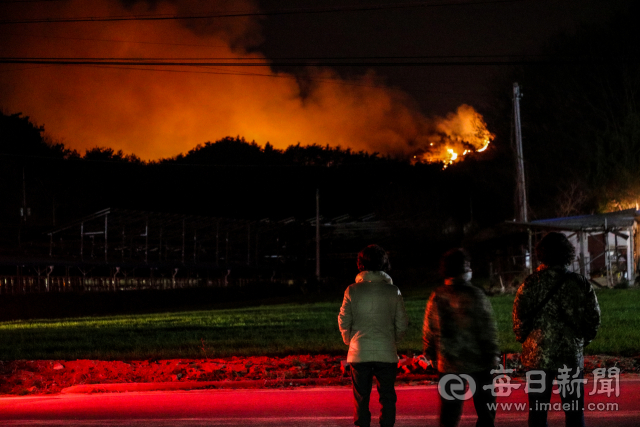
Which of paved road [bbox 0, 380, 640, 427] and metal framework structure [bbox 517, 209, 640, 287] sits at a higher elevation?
metal framework structure [bbox 517, 209, 640, 287]

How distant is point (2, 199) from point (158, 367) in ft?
153

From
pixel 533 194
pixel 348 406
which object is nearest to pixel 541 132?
pixel 533 194


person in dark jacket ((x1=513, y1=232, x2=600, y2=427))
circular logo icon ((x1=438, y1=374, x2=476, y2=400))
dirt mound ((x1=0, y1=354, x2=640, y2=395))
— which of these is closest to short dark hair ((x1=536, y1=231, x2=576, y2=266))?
person in dark jacket ((x1=513, y1=232, x2=600, y2=427))

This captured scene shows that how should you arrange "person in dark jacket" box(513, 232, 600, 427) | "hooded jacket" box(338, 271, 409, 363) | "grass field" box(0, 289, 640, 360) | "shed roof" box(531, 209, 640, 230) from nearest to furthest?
"person in dark jacket" box(513, 232, 600, 427)
"hooded jacket" box(338, 271, 409, 363)
"grass field" box(0, 289, 640, 360)
"shed roof" box(531, 209, 640, 230)

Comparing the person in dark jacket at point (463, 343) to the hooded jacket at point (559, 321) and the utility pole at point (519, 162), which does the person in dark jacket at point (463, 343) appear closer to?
the hooded jacket at point (559, 321)

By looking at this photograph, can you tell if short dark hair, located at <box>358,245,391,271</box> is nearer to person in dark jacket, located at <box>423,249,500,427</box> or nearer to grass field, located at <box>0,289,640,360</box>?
person in dark jacket, located at <box>423,249,500,427</box>

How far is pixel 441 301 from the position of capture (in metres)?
5.70

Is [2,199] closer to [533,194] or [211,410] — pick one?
[533,194]

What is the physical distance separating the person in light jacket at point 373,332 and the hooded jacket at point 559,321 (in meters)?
1.10

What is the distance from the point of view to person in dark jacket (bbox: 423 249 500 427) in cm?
556

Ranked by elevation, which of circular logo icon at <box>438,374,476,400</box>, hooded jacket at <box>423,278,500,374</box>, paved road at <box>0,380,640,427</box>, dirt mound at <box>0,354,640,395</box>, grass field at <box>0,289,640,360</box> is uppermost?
hooded jacket at <box>423,278,500,374</box>

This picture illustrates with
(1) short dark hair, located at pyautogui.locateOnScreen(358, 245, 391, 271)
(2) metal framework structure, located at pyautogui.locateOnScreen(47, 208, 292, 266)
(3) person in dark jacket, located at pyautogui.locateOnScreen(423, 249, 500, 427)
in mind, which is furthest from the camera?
Answer: (2) metal framework structure, located at pyautogui.locateOnScreen(47, 208, 292, 266)

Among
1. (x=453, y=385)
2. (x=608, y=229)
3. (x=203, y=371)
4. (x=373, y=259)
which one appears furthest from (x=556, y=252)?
(x=608, y=229)

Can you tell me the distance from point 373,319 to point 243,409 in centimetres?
320
